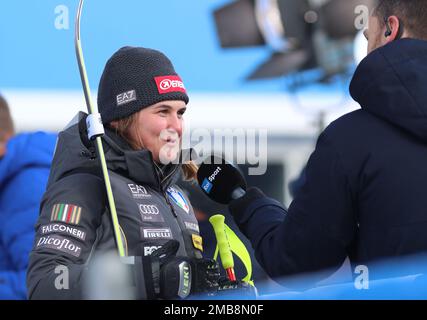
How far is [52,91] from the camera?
795cm

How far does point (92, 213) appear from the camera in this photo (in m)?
2.19

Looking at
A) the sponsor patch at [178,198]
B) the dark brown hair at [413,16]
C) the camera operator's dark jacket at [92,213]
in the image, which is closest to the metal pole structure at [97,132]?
the camera operator's dark jacket at [92,213]

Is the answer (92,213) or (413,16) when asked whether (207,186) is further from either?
(413,16)

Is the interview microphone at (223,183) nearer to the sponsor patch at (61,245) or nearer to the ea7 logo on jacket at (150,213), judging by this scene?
the ea7 logo on jacket at (150,213)

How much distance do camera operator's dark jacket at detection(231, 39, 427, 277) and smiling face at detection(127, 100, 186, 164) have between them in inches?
19.2

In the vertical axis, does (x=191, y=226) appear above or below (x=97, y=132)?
below

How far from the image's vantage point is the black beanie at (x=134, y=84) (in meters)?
2.44

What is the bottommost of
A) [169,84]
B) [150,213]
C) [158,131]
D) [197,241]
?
[197,241]

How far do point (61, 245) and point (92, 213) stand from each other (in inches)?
4.4

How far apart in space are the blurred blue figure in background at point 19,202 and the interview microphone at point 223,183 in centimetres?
92

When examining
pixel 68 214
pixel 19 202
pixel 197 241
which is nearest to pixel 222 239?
pixel 197 241

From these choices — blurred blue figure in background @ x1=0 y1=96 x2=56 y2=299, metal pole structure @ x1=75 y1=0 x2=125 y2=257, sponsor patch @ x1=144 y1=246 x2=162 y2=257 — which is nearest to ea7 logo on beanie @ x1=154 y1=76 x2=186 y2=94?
metal pole structure @ x1=75 y1=0 x2=125 y2=257
